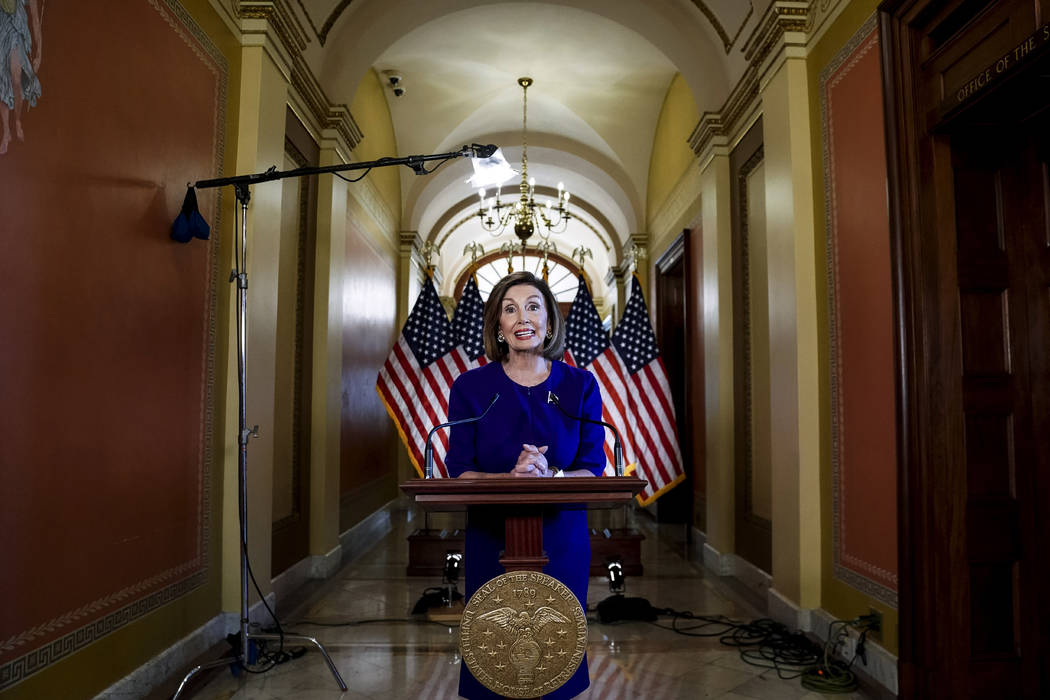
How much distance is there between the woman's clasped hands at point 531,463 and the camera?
1932 millimetres

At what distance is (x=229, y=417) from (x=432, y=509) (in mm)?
2380

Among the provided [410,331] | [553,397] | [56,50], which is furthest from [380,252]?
[553,397]

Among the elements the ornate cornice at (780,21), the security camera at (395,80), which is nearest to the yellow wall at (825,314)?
the ornate cornice at (780,21)

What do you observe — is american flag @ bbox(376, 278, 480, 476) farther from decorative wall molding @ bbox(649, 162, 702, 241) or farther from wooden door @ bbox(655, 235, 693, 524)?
decorative wall molding @ bbox(649, 162, 702, 241)

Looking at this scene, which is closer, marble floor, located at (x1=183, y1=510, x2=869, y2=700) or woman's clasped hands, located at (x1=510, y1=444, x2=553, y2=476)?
woman's clasped hands, located at (x1=510, y1=444, x2=553, y2=476)

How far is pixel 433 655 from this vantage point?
144 inches

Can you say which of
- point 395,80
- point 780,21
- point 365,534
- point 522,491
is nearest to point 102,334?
point 522,491

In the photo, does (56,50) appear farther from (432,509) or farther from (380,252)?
(380,252)

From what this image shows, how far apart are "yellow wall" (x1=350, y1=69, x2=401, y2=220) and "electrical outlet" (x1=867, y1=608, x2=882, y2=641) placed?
5253 mm

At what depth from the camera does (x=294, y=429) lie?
17.1 feet

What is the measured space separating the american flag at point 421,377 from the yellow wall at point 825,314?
9.97 ft

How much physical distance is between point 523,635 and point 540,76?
7.36m

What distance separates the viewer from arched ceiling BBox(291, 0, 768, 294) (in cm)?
561

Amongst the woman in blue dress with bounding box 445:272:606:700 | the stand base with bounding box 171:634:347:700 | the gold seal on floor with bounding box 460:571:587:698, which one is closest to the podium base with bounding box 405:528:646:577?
the stand base with bounding box 171:634:347:700
